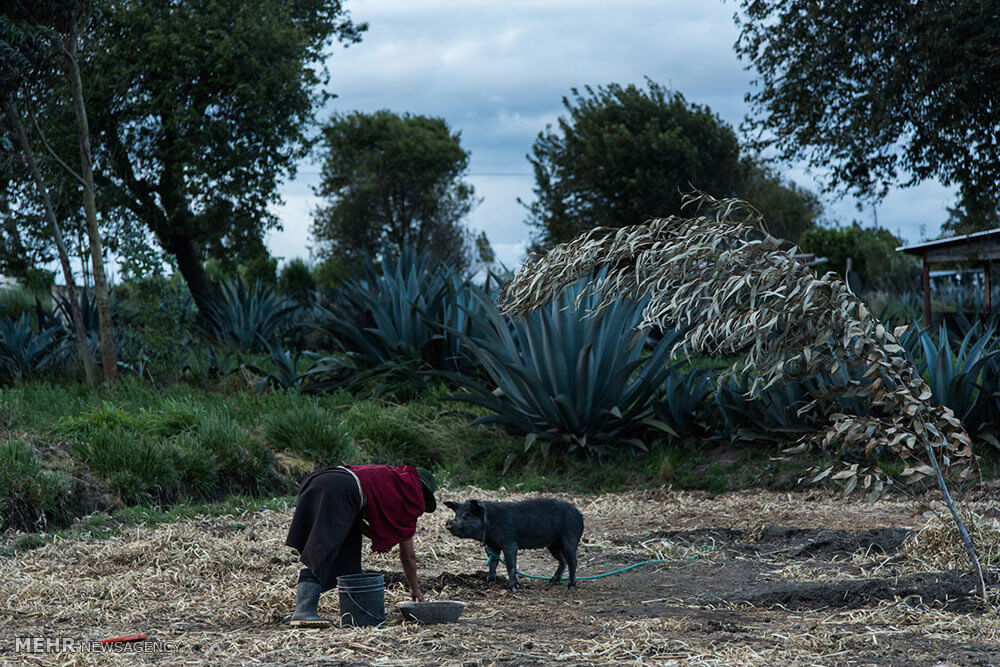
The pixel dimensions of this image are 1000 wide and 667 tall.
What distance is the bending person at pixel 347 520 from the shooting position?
452 cm

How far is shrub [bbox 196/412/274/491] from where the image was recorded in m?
8.52

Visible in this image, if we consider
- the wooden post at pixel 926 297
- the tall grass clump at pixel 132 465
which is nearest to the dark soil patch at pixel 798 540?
the tall grass clump at pixel 132 465

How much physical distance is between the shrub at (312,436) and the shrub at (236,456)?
470 mm

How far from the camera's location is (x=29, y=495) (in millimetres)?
7180

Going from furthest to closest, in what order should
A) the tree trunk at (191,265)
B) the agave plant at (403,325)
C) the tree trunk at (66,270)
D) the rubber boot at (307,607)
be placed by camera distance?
the tree trunk at (191,265) → the tree trunk at (66,270) → the agave plant at (403,325) → the rubber boot at (307,607)

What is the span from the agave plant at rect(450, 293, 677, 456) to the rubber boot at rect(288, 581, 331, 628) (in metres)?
4.78

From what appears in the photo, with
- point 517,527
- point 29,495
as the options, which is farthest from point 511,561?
point 29,495

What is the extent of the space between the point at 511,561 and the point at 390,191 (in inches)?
1573

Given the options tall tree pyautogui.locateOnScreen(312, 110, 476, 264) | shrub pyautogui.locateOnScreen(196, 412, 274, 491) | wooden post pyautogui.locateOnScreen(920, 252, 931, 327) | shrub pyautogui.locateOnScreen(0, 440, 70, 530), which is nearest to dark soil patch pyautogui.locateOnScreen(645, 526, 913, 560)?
shrub pyautogui.locateOnScreen(196, 412, 274, 491)

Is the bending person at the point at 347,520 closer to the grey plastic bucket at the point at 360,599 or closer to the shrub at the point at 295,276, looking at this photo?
the grey plastic bucket at the point at 360,599

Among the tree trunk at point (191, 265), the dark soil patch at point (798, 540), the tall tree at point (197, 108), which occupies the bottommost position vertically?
the dark soil patch at point (798, 540)

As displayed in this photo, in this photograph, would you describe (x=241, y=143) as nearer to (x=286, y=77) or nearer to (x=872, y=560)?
(x=286, y=77)

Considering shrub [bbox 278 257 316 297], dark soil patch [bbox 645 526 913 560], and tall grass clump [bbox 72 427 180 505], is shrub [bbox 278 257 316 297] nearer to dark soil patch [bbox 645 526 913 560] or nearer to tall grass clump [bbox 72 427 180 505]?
tall grass clump [bbox 72 427 180 505]

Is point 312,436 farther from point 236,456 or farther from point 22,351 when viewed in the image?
point 22,351
